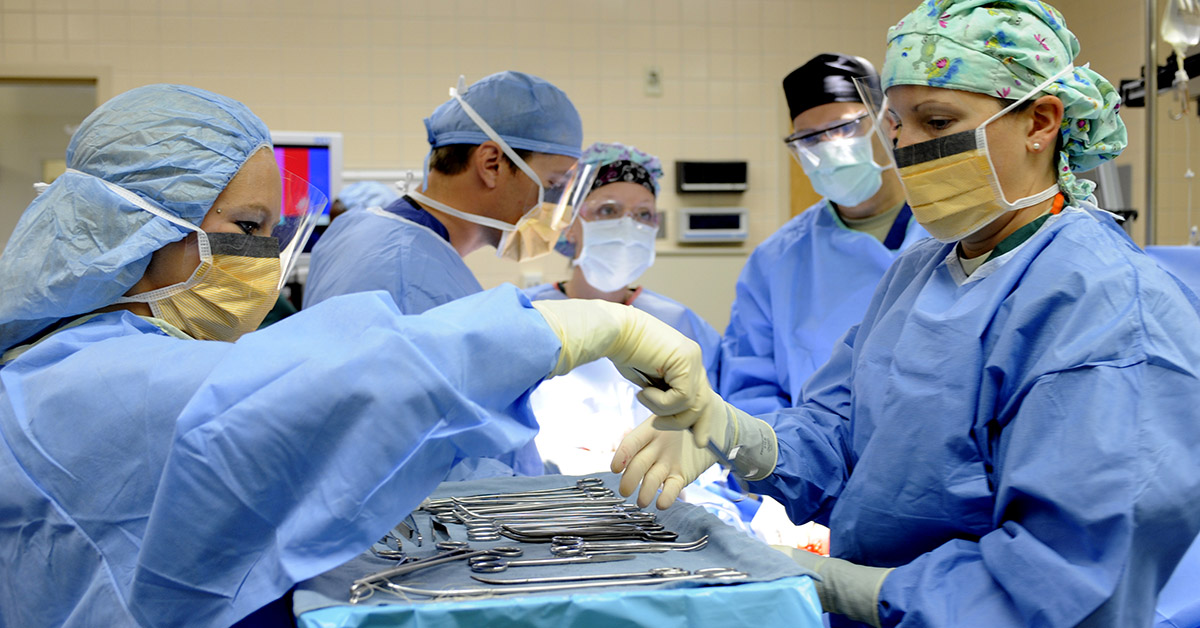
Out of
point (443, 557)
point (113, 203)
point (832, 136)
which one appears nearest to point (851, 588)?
point (443, 557)

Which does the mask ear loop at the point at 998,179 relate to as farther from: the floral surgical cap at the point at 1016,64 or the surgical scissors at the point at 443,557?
the surgical scissors at the point at 443,557

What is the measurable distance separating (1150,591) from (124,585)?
1.22 m

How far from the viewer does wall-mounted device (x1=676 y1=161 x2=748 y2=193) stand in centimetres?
514

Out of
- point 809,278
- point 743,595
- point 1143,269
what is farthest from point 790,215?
point 743,595

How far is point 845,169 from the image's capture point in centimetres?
263

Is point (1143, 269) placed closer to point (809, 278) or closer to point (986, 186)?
point (986, 186)

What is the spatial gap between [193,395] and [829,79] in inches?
84.8

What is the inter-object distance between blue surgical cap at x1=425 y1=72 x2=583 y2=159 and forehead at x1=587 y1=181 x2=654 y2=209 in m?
0.80

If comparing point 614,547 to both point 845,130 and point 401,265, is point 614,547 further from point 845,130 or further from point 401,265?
point 845,130

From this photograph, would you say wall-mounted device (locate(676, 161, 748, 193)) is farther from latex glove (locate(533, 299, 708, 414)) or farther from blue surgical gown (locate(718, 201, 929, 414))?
latex glove (locate(533, 299, 708, 414))

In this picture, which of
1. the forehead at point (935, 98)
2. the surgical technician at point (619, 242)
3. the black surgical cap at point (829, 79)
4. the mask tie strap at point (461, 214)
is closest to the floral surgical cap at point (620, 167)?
the surgical technician at point (619, 242)

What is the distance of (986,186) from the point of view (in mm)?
1356

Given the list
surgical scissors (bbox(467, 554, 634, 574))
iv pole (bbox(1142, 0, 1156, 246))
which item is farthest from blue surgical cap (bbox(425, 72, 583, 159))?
iv pole (bbox(1142, 0, 1156, 246))

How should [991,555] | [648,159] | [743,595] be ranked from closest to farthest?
[743,595]
[991,555]
[648,159]
